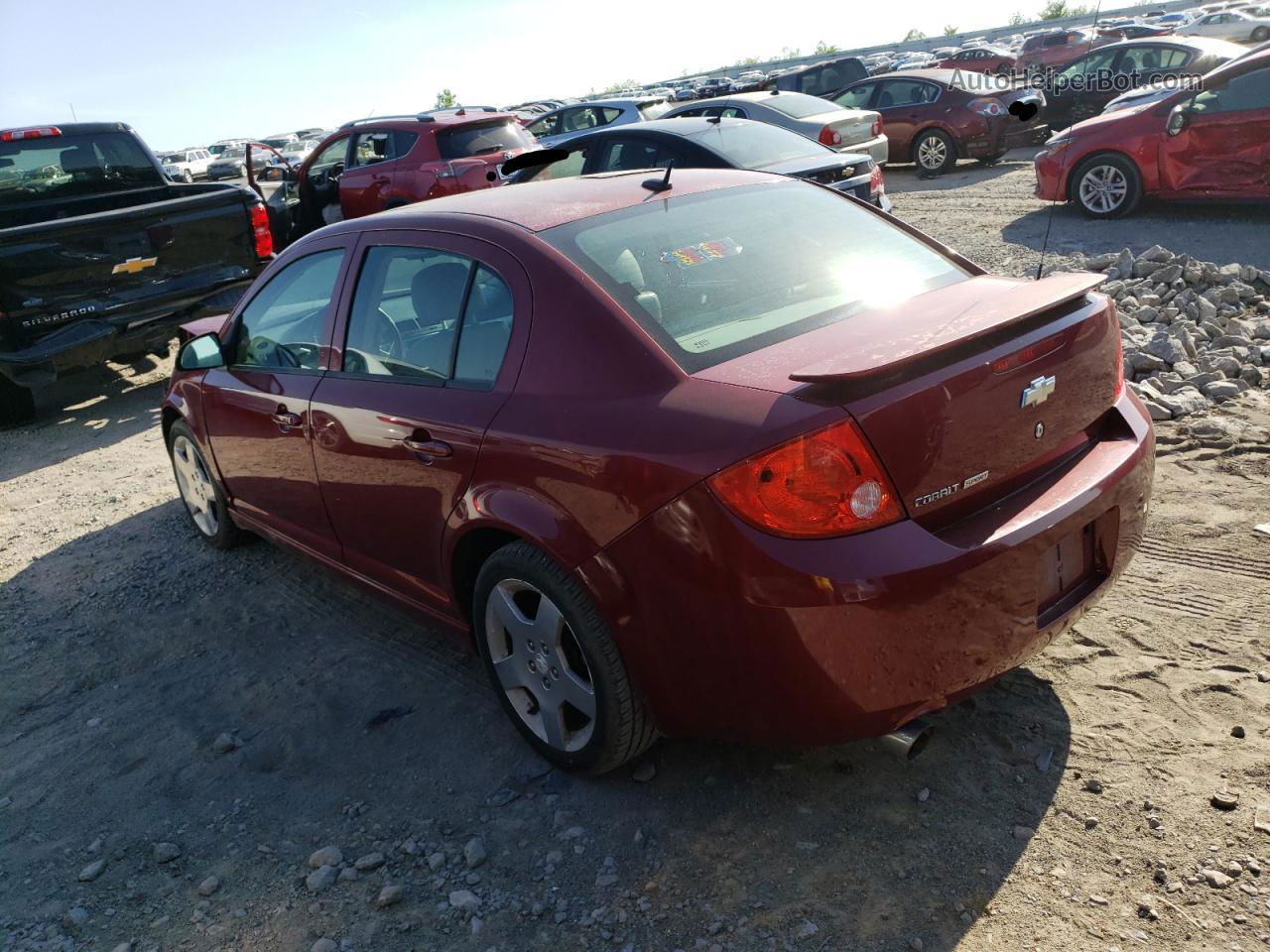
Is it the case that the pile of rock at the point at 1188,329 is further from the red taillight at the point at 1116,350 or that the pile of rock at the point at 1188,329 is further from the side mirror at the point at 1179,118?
the side mirror at the point at 1179,118

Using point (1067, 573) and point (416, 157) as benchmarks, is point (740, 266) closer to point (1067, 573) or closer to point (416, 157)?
point (1067, 573)

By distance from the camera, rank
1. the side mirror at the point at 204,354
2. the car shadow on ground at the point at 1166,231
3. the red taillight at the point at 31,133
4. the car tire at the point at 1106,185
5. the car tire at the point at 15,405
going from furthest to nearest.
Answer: the car tire at the point at 1106,185 < the car shadow on ground at the point at 1166,231 < the red taillight at the point at 31,133 < the car tire at the point at 15,405 < the side mirror at the point at 204,354

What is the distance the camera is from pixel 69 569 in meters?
5.25

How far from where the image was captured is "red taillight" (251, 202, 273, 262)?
27.3ft

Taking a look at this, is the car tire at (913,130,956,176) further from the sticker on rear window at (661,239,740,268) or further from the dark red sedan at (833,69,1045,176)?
the sticker on rear window at (661,239,740,268)

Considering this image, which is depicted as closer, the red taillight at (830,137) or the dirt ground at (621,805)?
the dirt ground at (621,805)

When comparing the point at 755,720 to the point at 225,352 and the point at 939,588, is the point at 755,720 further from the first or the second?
the point at 225,352

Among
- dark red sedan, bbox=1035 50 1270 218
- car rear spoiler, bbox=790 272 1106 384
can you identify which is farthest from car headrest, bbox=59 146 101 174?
dark red sedan, bbox=1035 50 1270 218

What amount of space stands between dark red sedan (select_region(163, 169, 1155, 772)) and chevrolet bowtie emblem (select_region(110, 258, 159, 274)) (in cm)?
449

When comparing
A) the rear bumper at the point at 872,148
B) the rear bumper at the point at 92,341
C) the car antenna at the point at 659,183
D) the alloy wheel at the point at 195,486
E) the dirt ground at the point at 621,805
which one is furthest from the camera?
the rear bumper at the point at 872,148

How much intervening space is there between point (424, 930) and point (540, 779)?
2.10 ft

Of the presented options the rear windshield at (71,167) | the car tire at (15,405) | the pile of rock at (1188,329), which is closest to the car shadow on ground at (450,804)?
the pile of rock at (1188,329)

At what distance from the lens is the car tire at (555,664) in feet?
9.04

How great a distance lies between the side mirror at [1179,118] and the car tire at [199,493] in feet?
31.3
